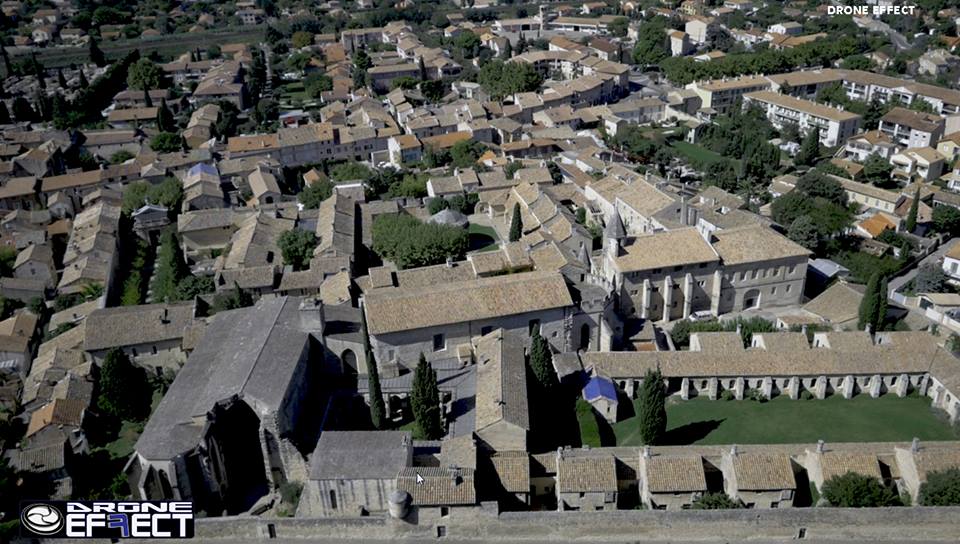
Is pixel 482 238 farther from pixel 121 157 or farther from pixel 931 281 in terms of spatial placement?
pixel 121 157

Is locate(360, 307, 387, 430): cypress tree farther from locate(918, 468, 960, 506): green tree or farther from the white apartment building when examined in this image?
the white apartment building

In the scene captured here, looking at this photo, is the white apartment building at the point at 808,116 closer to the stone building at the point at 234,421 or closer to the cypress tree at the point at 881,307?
the cypress tree at the point at 881,307

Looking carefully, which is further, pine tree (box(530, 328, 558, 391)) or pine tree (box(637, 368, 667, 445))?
pine tree (box(530, 328, 558, 391))

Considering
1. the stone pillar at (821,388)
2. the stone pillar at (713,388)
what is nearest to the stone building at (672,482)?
the stone pillar at (713,388)

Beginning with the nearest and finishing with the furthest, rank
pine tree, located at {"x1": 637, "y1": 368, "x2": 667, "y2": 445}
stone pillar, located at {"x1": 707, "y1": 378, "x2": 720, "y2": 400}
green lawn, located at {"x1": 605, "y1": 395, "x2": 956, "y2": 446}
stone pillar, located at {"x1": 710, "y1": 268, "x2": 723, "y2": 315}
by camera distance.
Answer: pine tree, located at {"x1": 637, "y1": 368, "x2": 667, "y2": 445} → green lawn, located at {"x1": 605, "y1": 395, "x2": 956, "y2": 446} → stone pillar, located at {"x1": 707, "y1": 378, "x2": 720, "y2": 400} → stone pillar, located at {"x1": 710, "y1": 268, "x2": 723, "y2": 315}

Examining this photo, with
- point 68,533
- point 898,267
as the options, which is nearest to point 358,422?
point 68,533
